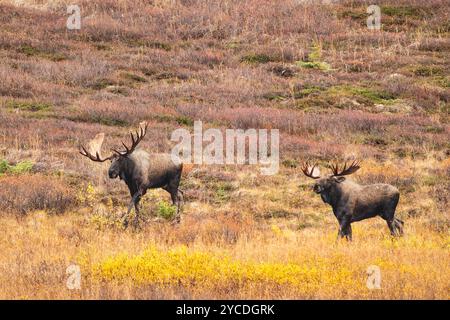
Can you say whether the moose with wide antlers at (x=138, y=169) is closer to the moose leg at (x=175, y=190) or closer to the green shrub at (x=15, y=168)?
the moose leg at (x=175, y=190)

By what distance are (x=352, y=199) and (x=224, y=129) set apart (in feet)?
31.5

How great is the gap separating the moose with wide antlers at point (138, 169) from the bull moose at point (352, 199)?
2.81m

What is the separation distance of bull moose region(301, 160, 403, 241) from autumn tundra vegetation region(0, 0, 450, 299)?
0.44 metres

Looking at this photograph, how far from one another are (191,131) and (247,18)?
17160 mm

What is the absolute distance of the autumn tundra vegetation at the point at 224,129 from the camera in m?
9.94

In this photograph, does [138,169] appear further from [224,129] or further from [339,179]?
[224,129]

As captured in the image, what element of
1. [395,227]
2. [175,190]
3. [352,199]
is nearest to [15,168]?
[175,190]

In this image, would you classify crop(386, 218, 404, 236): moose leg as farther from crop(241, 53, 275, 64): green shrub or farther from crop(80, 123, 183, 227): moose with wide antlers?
crop(241, 53, 275, 64): green shrub

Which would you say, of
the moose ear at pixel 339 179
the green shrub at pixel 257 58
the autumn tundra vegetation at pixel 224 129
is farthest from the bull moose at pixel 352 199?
the green shrub at pixel 257 58

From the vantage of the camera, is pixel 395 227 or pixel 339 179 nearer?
pixel 339 179

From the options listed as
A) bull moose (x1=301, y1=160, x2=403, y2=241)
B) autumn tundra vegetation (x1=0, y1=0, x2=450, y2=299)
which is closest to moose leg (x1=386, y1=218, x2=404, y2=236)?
bull moose (x1=301, y1=160, x2=403, y2=241)

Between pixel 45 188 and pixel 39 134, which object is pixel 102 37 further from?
pixel 45 188

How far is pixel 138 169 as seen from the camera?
13492 millimetres

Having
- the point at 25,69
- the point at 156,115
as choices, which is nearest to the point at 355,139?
the point at 156,115
